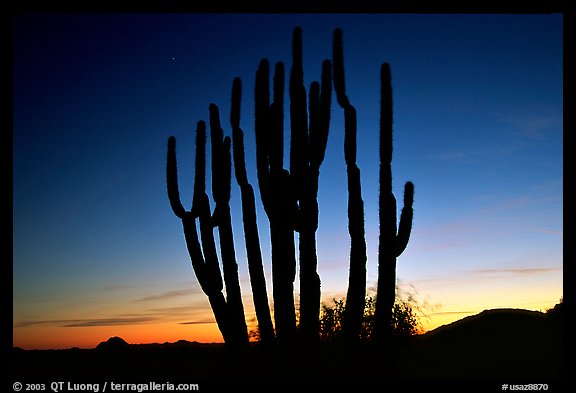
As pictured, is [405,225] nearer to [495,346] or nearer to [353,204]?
[353,204]

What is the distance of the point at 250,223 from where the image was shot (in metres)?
11.1

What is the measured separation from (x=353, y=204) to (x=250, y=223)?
171 centimetres

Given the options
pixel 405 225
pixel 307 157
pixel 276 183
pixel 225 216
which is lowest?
pixel 405 225

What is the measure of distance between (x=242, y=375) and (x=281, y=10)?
18.6ft

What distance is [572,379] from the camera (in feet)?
27.0

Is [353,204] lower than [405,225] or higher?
higher

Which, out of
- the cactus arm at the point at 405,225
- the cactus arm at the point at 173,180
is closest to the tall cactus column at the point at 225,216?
the cactus arm at the point at 173,180

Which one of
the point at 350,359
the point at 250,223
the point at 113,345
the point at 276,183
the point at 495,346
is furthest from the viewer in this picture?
the point at 113,345

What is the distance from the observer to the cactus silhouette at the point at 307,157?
1061cm

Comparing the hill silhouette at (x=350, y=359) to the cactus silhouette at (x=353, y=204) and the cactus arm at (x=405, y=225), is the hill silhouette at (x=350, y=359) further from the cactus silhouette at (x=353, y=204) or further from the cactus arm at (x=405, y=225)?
the cactus arm at (x=405, y=225)

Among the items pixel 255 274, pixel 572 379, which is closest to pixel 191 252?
pixel 255 274

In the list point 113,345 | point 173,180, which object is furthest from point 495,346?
point 113,345

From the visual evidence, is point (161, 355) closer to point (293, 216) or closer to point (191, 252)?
point (191, 252)

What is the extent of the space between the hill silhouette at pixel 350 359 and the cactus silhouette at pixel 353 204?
2.62 ft
